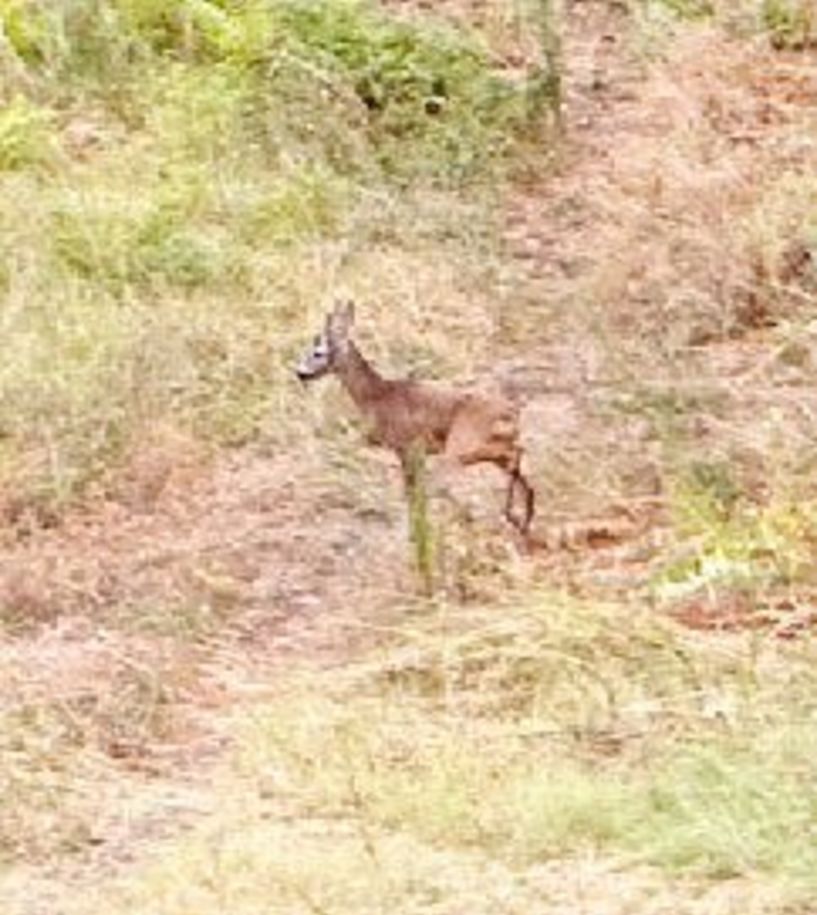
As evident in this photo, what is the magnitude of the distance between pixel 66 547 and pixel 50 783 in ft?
5.52

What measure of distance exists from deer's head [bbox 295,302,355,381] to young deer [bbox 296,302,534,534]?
0.46 feet

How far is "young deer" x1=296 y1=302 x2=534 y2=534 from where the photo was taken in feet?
26.5

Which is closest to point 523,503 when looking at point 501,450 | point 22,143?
point 501,450

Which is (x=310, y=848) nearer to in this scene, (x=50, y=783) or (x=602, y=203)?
(x=50, y=783)

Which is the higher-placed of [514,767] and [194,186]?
[194,186]

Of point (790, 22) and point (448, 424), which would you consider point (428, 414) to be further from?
point (790, 22)

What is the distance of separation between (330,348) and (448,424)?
19.4 inches

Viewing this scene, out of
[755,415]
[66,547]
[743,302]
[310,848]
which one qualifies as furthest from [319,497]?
[310,848]

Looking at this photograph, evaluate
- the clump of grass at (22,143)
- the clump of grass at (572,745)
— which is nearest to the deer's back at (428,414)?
the clump of grass at (572,745)

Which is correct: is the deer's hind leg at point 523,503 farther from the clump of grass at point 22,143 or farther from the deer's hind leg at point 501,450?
the clump of grass at point 22,143

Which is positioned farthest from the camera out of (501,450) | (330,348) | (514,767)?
(330,348)

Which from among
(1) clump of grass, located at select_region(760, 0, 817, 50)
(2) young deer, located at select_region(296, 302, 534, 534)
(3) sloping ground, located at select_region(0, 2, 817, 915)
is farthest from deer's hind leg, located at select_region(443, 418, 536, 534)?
(1) clump of grass, located at select_region(760, 0, 817, 50)

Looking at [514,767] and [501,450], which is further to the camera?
[501,450]

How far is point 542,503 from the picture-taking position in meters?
8.30
